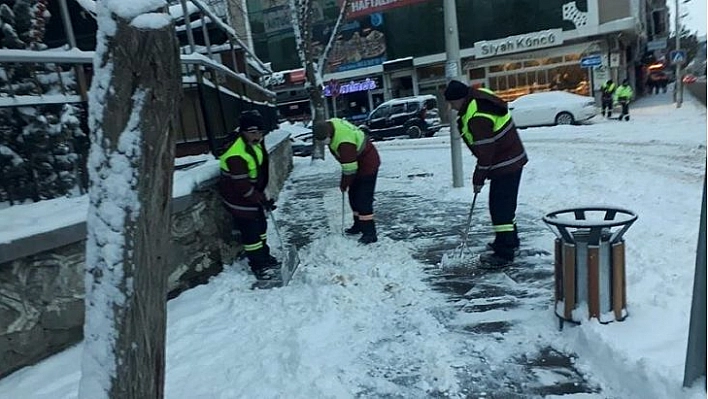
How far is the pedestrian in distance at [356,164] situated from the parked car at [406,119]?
15878 mm

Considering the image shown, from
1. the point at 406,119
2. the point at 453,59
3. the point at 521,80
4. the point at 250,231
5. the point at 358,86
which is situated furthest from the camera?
the point at 358,86

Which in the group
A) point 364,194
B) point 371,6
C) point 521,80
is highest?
point 371,6

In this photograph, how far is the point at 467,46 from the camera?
30922mm

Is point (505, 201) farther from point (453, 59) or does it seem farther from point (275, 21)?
point (275, 21)

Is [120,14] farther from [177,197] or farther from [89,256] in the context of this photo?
[177,197]

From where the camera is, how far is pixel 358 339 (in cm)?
409

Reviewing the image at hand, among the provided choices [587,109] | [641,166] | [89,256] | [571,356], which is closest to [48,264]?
A: [89,256]

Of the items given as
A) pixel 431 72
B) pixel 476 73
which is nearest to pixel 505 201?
pixel 476 73

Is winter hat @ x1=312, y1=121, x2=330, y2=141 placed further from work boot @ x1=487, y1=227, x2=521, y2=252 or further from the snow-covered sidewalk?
work boot @ x1=487, y1=227, x2=521, y2=252

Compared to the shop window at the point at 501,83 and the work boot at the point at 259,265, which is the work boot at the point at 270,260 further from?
the shop window at the point at 501,83

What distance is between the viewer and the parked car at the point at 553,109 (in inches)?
781

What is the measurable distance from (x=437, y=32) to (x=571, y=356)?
99.5ft

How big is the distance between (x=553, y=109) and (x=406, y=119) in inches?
231

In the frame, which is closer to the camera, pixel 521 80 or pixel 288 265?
pixel 288 265
